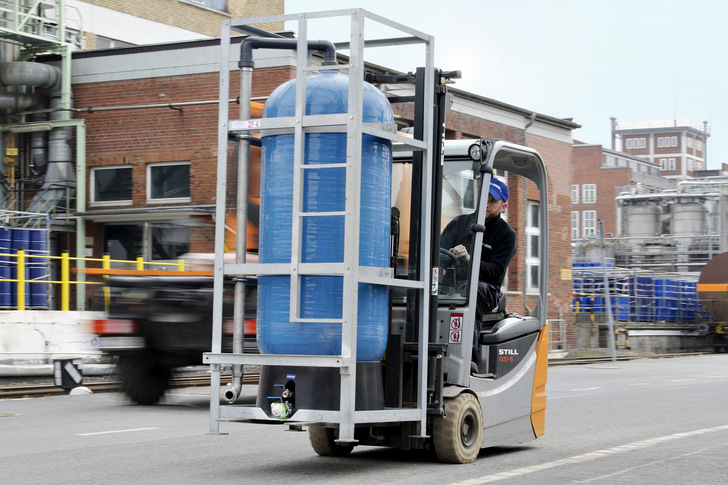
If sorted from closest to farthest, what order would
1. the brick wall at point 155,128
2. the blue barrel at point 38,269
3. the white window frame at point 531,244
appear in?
1. the blue barrel at point 38,269
2. the brick wall at point 155,128
3. the white window frame at point 531,244

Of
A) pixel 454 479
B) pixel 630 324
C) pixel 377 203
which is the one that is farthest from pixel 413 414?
pixel 630 324

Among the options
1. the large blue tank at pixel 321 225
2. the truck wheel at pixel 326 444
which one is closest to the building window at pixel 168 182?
the truck wheel at pixel 326 444

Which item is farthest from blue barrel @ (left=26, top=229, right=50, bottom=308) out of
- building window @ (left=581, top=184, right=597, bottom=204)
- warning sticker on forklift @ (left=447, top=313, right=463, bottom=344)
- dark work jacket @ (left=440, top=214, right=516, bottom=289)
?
building window @ (left=581, top=184, right=597, bottom=204)

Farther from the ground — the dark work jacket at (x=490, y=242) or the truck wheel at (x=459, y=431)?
the dark work jacket at (x=490, y=242)

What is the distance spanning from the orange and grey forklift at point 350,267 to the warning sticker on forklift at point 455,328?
1 centimetres

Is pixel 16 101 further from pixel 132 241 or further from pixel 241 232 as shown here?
pixel 241 232

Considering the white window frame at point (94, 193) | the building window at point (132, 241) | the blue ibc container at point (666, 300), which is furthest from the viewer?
the blue ibc container at point (666, 300)

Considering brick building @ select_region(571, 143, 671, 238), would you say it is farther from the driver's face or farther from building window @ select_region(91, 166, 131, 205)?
the driver's face

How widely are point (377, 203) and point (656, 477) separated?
2.72 metres

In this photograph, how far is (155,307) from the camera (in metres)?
12.9

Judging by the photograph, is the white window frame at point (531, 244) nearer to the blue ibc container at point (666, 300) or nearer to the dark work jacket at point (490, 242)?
the blue ibc container at point (666, 300)

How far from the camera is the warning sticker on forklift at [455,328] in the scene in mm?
7918

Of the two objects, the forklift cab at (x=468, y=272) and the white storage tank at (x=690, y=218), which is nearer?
the forklift cab at (x=468, y=272)

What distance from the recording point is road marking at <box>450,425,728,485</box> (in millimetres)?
7176
